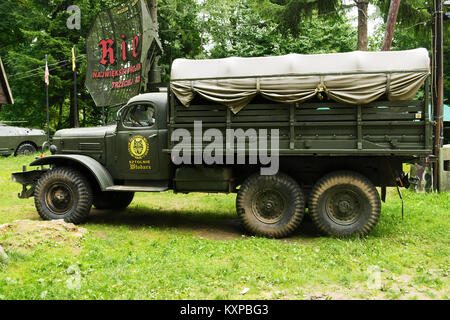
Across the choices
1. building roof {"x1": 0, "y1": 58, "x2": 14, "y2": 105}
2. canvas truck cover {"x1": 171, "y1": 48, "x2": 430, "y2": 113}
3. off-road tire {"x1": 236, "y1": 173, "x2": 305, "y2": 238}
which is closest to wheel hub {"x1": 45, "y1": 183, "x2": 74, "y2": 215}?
building roof {"x1": 0, "y1": 58, "x2": 14, "y2": 105}

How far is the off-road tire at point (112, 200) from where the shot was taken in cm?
945

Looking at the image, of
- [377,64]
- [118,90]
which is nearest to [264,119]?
[377,64]

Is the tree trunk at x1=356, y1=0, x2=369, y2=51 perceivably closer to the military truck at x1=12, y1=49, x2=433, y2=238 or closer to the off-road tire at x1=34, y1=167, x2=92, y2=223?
the military truck at x1=12, y1=49, x2=433, y2=238

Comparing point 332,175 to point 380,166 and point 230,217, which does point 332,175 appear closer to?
point 380,166

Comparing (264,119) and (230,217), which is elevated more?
(264,119)

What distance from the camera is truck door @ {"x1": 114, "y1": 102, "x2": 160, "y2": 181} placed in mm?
8031

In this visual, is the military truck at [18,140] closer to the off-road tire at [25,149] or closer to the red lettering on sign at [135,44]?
the off-road tire at [25,149]

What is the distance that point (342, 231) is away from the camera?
283 inches

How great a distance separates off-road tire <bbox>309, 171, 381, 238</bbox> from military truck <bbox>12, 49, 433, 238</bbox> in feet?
0.05

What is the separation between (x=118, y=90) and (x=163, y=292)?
349 inches

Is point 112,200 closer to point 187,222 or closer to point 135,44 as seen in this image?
point 187,222

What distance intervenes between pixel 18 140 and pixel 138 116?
553 inches

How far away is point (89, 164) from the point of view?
807 centimetres
